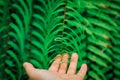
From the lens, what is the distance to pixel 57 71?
2.18 m

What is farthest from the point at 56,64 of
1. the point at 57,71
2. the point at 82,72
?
the point at 82,72

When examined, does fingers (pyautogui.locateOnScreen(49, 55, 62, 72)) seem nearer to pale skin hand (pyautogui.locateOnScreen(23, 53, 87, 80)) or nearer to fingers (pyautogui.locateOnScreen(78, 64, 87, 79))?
pale skin hand (pyautogui.locateOnScreen(23, 53, 87, 80))

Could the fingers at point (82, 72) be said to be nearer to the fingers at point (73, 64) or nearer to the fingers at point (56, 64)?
the fingers at point (73, 64)

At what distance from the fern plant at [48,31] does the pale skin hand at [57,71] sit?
3.3 inches

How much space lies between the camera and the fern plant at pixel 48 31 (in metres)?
2.29

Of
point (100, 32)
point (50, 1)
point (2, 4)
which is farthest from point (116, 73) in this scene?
point (2, 4)

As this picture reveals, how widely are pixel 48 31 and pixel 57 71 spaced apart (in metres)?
0.28

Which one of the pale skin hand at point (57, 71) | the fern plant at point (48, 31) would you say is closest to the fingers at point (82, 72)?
the pale skin hand at point (57, 71)

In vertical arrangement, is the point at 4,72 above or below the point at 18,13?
below

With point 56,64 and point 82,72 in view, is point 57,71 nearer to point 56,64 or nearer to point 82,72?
point 56,64

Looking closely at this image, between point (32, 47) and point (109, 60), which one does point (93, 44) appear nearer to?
point (109, 60)

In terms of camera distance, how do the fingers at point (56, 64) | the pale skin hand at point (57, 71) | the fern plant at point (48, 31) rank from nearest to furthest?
the pale skin hand at point (57, 71)
the fingers at point (56, 64)
the fern plant at point (48, 31)

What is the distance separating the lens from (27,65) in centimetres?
204

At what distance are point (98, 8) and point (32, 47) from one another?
1.74ft
